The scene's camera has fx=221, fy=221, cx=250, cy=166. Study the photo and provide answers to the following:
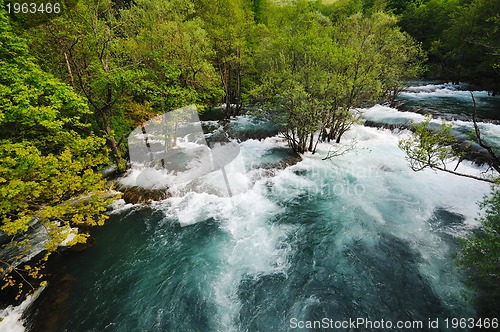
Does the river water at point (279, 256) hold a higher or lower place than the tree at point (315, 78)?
lower

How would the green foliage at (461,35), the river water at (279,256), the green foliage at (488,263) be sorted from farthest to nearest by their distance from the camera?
1. the green foliage at (461,35)
2. the river water at (279,256)
3. the green foliage at (488,263)

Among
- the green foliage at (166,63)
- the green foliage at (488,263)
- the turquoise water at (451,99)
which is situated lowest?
the turquoise water at (451,99)

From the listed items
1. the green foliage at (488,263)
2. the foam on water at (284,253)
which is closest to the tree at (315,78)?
the foam on water at (284,253)

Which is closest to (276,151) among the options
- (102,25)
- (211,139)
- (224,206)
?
(211,139)

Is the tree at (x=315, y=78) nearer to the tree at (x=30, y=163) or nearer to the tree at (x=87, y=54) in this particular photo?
the tree at (x=87, y=54)

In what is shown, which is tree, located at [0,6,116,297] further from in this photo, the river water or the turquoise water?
the turquoise water

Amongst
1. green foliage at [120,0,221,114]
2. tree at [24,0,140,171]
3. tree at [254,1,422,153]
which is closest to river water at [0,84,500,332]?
tree at [254,1,422,153]

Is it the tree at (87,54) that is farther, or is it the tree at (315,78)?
the tree at (315,78)

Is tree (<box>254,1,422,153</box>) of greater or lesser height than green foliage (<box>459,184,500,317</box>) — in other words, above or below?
above
